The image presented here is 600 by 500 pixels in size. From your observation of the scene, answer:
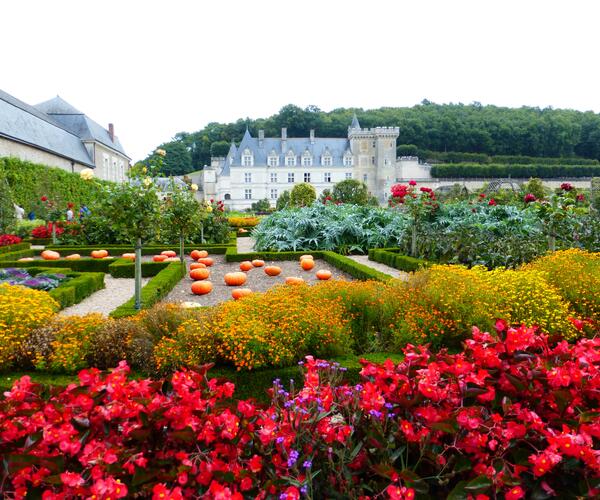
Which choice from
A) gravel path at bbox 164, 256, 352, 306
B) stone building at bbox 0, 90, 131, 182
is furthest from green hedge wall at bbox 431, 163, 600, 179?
gravel path at bbox 164, 256, 352, 306

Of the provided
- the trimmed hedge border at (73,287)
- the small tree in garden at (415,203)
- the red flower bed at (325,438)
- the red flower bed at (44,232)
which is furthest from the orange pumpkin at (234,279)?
the red flower bed at (44,232)

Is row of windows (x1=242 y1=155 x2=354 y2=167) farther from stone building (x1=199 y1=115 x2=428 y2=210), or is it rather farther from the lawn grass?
the lawn grass

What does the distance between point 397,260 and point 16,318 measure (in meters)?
7.00

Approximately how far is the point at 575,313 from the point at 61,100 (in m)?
40.9

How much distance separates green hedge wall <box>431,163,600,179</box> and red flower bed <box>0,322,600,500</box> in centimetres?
6173

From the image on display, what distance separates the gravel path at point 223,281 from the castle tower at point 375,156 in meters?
45.2

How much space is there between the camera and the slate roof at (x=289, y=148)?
53125mm

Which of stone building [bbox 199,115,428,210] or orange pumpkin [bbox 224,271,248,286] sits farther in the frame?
stone building [bbox 199,115,428,210]

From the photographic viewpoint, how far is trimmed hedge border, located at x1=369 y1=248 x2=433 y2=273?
840 cm

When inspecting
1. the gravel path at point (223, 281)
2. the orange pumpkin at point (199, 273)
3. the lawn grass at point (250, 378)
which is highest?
the lawn grass at point (250, 378)

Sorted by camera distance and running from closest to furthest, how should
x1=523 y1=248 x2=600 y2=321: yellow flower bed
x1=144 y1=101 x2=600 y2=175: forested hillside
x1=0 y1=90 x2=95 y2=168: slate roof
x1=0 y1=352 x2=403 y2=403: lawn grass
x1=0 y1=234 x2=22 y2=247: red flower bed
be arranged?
x1=0 y1=352 x2=403 y2=403: lawn grass → x1=523 y1=248 x2=600 y2=321: yellow flower bed → x1=0 y1=234 x2=22 y2=247: red flower bed → x1=0 y1=90 x2=95 y2=168: slate roof → x1=144 y1=101 x2=600 y2=175: forested hillside

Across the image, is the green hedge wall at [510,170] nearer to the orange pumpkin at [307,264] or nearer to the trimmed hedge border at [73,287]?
the orange pumpkin at [307,264]

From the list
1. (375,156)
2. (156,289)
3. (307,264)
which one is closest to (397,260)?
(307,264)

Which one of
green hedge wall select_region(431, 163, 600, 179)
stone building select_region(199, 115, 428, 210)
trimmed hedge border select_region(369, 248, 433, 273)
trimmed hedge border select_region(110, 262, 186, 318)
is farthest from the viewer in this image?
green hedge wall select_region(431, 163, 600, 179)
